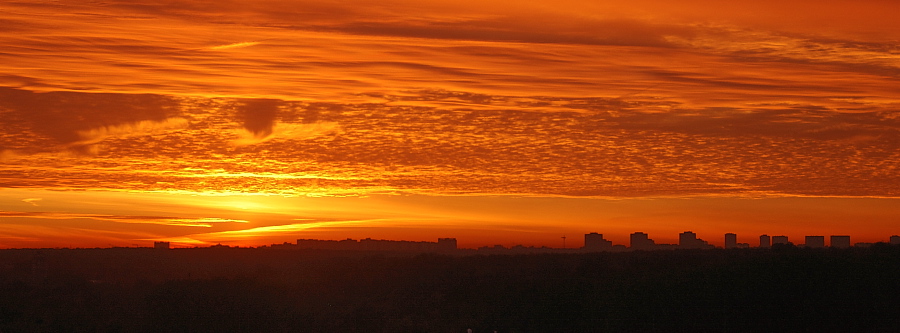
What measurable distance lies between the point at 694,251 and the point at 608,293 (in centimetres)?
1501

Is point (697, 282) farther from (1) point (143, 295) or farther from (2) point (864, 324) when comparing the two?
(1) point (143, 295)

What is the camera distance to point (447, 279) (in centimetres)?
4731

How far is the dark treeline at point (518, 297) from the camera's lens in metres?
34.0

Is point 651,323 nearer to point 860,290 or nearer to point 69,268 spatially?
point 860,290

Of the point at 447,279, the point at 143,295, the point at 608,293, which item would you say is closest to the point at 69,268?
the point at 143,295

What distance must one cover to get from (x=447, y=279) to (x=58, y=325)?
18.6 meters

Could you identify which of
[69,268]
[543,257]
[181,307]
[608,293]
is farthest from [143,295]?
[69,268]

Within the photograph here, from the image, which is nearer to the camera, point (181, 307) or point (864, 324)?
point (864, 324)

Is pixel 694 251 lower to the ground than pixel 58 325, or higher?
higher

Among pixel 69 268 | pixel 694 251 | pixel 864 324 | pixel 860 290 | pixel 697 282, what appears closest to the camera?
pixel 864 324

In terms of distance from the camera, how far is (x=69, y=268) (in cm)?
10612

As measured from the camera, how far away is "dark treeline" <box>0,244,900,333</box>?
3403 cm

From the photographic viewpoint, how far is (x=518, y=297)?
39281mm

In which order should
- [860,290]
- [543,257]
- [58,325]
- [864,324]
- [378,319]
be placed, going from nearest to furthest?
[864,324] → [860,290] → [378,319] → [58,325] → [543,257]
